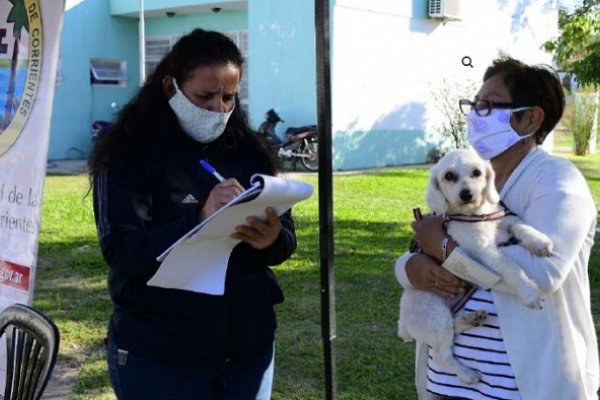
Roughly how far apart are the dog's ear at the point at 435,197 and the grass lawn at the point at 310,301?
1.62 metres

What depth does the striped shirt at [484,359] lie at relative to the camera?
229cm

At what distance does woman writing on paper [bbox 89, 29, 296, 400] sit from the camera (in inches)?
90.6

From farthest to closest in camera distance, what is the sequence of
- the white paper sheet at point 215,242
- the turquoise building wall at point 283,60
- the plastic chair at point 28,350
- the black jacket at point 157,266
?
the turquoise building wall at point 283,60 < the plastic chair at point 28,350 < the black jacket at point 157,266 < the white paper sheet at point 215,242

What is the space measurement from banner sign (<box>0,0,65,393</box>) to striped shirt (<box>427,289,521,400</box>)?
185cm

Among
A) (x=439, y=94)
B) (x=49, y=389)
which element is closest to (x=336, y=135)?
(x=439, y=94)

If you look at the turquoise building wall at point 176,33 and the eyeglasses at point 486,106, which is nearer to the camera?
the eyeglasses at point 486,106

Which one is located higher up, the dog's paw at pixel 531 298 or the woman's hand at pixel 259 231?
the woman's hand at pixel 259 231

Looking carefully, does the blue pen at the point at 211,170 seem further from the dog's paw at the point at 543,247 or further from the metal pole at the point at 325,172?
the dog's paw at the point at 543,247

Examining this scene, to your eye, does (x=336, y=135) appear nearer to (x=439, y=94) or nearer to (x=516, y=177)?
(x=439, y=94)

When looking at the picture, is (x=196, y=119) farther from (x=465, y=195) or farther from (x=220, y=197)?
(x=465, y=195)

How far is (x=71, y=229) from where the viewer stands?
935 centimetres

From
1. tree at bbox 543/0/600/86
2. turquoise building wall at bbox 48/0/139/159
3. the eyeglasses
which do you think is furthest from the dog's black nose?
turquoise building wall at bbox 48/0/139/159

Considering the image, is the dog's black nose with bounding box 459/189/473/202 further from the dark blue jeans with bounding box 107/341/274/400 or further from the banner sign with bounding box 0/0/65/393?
the banner sign with bounding box 0/0/65/393

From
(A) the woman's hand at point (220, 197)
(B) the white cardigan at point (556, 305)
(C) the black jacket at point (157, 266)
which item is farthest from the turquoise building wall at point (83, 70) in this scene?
(B) the white cardigan at point (556, 305)
